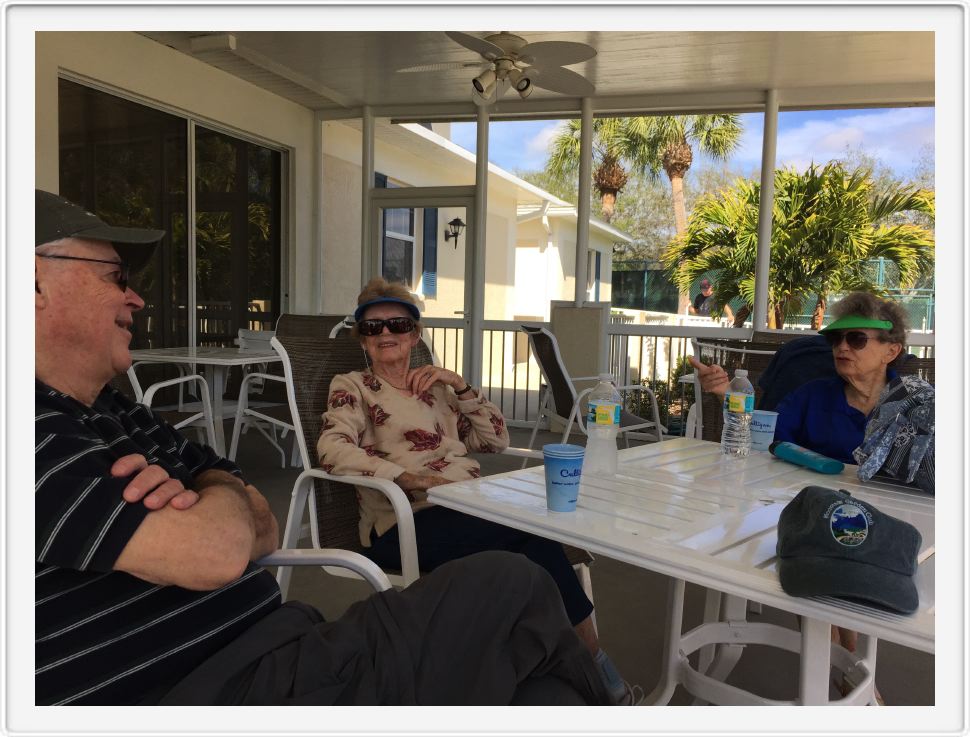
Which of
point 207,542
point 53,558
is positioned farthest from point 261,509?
point 53,558

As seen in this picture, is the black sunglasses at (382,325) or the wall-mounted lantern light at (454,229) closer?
the black sunglasses at (382,325)

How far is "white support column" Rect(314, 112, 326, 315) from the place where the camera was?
7738 mm

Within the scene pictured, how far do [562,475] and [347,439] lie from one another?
2.90ft

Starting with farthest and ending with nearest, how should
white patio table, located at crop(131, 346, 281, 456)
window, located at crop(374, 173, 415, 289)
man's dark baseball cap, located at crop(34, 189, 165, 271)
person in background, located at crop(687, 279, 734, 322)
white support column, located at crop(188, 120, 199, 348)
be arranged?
window, located at crop(374, 173, 415, 289) < person in background, located at crop(687, 279, 734, 322) < white support column, located at crop(188, 120, 199, 348) < white patio table, located at crop(131, 346, 281, 456) < man's dark baseball cap, located at crop(34, 189, 165, 271)

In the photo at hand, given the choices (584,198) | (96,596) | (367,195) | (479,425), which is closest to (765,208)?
(584,198)

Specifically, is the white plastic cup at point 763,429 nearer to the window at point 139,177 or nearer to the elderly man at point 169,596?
the elderly man at point 169,596

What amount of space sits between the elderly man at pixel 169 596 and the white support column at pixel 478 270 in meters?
5.75

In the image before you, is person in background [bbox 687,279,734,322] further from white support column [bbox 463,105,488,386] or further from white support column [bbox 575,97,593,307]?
white support column [bbox 463,105,488,386]

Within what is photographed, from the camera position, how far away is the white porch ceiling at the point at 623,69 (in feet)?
17.6

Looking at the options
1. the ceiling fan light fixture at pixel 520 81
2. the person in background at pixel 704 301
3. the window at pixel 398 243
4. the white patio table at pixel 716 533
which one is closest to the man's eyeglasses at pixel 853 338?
the white patio table at pixel 716 533

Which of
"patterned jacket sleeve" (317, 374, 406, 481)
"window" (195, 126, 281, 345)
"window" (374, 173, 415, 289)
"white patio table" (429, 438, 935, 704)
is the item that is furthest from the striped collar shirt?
"window" (374, 173, 415, 289)

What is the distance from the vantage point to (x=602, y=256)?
689 cm

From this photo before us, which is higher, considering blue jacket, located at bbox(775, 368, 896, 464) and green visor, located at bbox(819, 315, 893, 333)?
green visor, located at bbox(819, 315, 893, 333)

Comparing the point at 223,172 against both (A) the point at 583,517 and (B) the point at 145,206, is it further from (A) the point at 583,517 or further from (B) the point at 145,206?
(A) the point at 583,517
